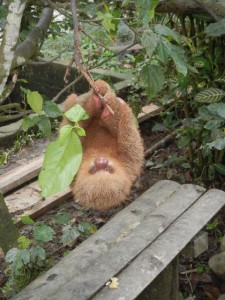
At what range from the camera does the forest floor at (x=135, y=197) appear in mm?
2764

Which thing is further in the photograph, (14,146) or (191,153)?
(14,146)

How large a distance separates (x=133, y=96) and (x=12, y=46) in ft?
9.64

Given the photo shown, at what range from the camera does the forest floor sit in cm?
276

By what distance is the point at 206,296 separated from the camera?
2.73 meters

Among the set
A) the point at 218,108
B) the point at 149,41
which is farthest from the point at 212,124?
the point at 149,41

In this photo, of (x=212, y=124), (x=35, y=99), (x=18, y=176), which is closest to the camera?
(x=35, y=99)

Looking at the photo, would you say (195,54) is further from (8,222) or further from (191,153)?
(8,222)

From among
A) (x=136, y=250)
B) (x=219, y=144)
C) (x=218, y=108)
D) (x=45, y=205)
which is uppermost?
(x=218, y=108)

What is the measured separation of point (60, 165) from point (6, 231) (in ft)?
4.67

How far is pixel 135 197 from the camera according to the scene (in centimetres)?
337

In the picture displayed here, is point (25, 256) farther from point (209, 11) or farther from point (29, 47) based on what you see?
point (209, 11)

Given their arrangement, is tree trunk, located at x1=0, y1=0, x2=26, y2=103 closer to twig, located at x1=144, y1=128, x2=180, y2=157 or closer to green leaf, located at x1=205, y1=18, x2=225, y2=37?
green leaf, located at x1=205, y1=18, x2=225, y2=37

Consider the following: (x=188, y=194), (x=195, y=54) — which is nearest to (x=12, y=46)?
(x=188, y=194)

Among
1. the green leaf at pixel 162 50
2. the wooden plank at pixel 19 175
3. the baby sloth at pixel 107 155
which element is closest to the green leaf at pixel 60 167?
the baby sloth at pixel 107 155
